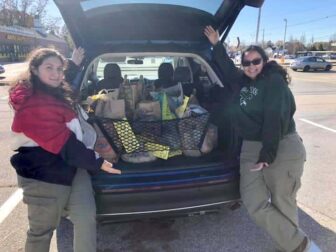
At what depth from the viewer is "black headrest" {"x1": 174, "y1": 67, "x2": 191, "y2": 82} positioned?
441cm

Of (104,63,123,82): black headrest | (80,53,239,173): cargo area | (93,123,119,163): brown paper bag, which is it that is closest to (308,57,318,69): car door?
(104,63,123,82): black headrest

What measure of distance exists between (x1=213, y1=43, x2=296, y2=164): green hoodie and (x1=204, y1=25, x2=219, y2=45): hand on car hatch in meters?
0.68

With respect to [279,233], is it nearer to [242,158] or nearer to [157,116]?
[242,158]

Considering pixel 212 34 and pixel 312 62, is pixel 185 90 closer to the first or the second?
pixel 212 34

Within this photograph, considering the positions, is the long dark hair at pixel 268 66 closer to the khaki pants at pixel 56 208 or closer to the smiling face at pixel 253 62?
the smiling face at pixel 253 62

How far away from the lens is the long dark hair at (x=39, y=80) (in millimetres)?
2150

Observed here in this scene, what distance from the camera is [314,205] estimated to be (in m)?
3.58

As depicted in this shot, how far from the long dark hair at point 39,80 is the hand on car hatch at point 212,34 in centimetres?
155

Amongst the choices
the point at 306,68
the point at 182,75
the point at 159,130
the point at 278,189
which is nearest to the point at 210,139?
the point at 159,130

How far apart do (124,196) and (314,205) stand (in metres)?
2.16

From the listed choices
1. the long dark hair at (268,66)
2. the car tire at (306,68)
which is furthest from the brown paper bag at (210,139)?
the car tire at (306,68)

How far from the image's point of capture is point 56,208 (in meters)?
2.21

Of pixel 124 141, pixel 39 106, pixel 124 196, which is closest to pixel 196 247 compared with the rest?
pixel 124 196

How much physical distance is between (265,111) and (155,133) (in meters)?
0.84
